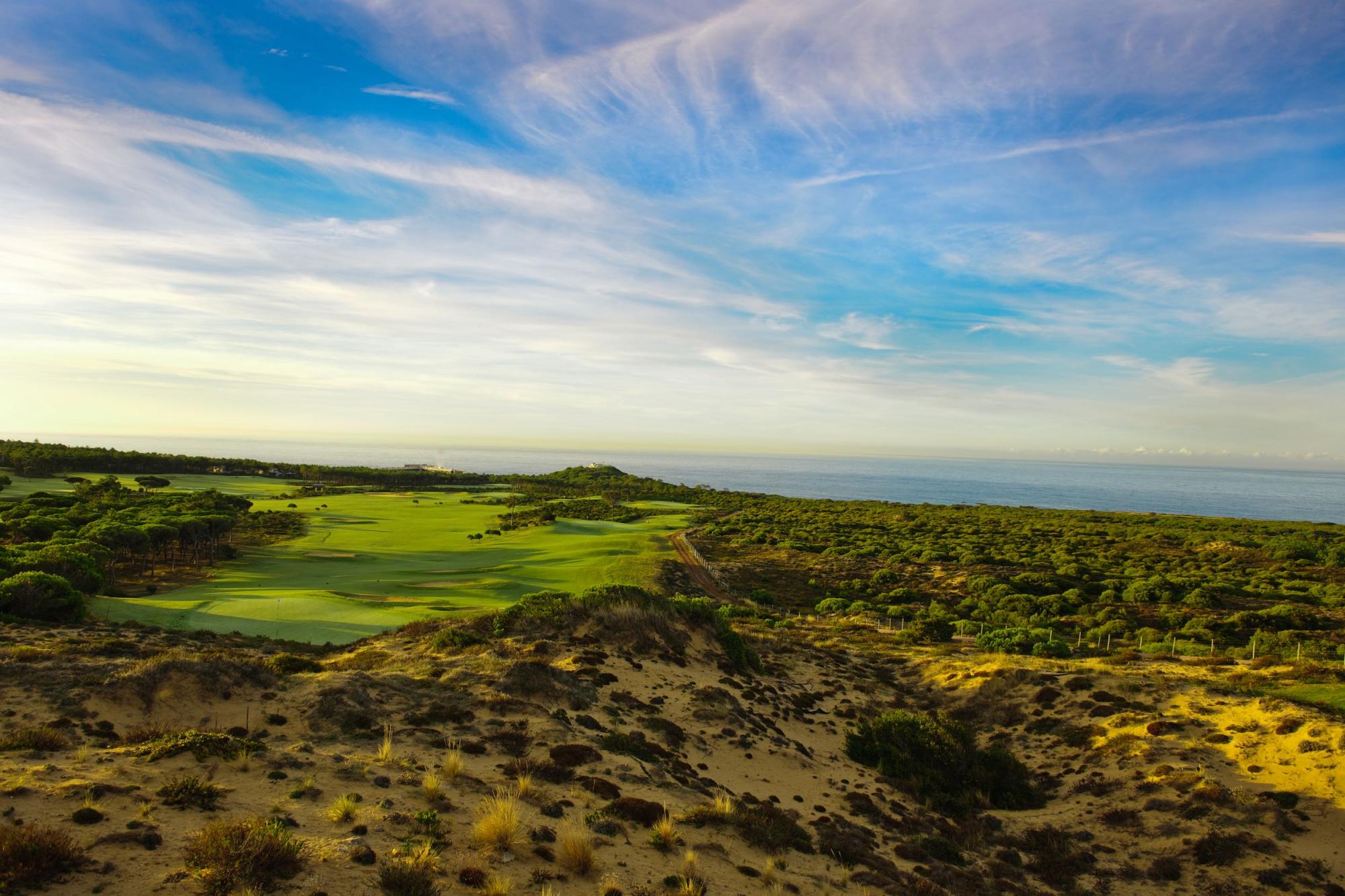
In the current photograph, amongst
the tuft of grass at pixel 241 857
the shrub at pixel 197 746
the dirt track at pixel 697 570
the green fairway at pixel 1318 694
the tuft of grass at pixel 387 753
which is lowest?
the dirt track at pixel 697 570

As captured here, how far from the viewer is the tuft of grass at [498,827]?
759cm

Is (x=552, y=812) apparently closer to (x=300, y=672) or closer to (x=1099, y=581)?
(x=300, y=672)

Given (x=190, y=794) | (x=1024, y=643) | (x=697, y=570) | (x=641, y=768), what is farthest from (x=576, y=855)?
(x=697, y=570)

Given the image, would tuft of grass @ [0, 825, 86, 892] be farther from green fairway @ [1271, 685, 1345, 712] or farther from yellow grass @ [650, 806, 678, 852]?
green fairway @ [1271, 685, 1345, 712]

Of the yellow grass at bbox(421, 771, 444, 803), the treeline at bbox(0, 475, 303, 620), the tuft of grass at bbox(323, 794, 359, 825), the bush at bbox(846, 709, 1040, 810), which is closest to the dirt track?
the bush at bbox(846, 709, 1040, 810)

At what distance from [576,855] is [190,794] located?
503 centimetres

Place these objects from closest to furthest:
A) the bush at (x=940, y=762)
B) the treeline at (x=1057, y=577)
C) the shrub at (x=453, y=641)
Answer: the bush at (x=940, y=762) → the shrub at (x=453, y=641) → the treeline at (x=1057, y=577)

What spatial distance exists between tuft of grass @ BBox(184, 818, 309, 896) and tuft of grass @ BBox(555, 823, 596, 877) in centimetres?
298

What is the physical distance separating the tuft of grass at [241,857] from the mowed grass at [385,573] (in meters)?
17.1

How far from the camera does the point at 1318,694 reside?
55.5 ft

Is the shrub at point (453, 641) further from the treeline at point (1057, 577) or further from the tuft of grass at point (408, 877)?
the treeline at point (1057, 577)

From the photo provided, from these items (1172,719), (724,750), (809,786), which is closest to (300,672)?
(724,750)

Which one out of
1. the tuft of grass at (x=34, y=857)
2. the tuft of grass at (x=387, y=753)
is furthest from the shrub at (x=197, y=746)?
the tuft of grass at (x=34, y=857)

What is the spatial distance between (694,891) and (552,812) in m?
2.53
